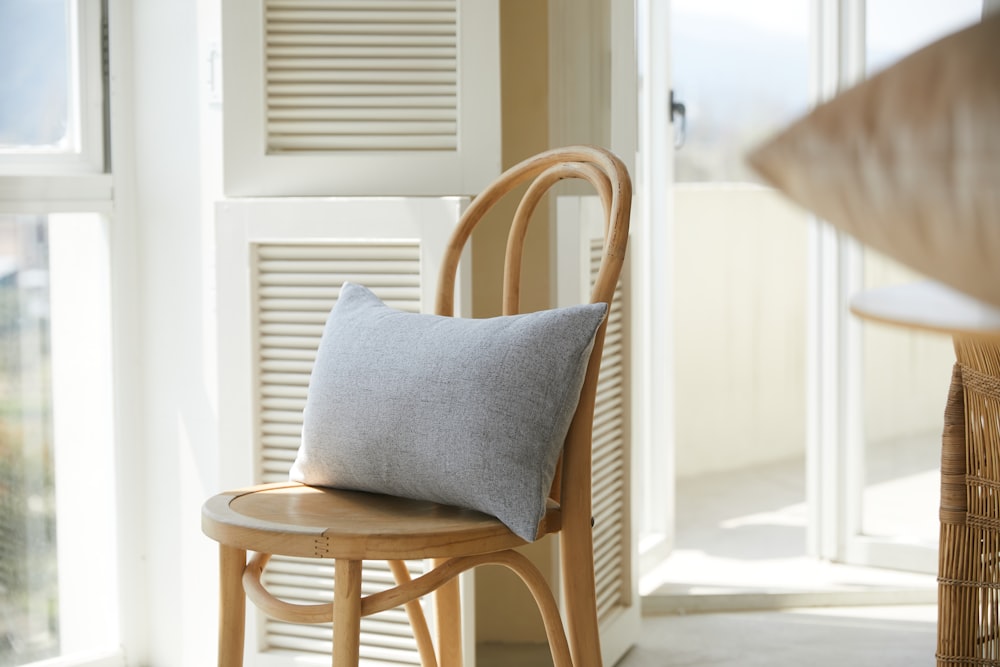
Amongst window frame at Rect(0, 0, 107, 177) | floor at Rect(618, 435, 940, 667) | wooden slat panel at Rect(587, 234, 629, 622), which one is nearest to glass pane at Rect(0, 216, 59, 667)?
window frame at Rect(0, 0, 107, 177)

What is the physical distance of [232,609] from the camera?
1.38 meters

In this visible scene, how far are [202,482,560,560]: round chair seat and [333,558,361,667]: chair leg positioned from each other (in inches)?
0.9

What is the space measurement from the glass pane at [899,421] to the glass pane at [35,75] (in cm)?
199

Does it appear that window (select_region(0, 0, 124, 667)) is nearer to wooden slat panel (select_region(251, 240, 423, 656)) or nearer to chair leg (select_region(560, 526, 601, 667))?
wooden slat panel (select_region(251, 240, 423, 656))

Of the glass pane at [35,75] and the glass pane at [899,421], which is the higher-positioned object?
the glass pane at [35,75]

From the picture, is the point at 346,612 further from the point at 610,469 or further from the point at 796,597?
the point at 796,597

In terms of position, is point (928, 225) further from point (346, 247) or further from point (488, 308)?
point (488, 308)

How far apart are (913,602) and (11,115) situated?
7.66 ft

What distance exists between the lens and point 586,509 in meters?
1.37

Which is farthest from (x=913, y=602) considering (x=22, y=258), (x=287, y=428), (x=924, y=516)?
(x=22, y=258)

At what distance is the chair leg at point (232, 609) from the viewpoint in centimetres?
136

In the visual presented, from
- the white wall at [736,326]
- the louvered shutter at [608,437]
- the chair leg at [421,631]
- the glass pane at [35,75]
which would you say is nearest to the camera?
the chair leg at [421,631]

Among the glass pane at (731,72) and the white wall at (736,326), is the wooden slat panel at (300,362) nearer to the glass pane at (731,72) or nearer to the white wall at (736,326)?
the glass pane at (731,72)

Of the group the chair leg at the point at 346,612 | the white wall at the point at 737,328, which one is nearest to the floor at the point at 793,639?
the chair leg at the point at 346,612
